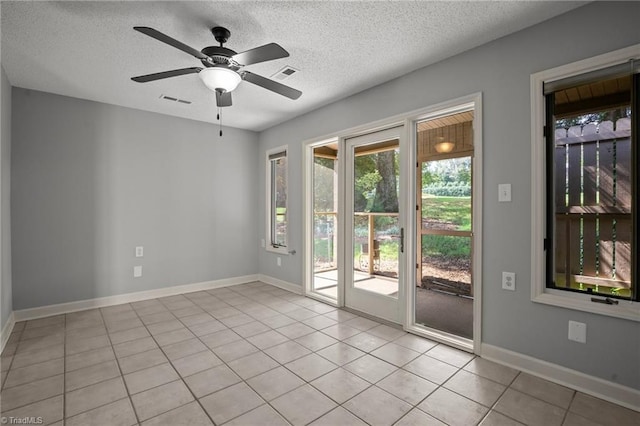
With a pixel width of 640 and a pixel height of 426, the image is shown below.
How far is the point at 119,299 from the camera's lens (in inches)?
162

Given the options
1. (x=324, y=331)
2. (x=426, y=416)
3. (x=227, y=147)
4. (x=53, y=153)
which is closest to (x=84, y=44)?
(x=53, y=153)

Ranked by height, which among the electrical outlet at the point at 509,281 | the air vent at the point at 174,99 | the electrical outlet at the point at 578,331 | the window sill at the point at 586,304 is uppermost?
the air vent at the point at 174,99

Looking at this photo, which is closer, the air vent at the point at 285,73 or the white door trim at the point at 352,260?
the air vent at the point at 285,73

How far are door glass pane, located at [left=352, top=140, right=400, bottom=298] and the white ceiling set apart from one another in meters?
0.84

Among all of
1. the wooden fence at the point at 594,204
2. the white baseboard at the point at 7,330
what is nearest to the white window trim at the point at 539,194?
the wooden fence at the point at 594,204

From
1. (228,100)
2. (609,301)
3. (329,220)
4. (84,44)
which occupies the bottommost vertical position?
(609,301)

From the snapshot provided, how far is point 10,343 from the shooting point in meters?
2.87

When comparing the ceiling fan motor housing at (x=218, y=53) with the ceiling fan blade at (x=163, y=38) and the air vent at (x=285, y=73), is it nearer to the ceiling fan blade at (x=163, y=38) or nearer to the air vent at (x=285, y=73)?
the ceiling fan blade at (x=163, y=38)

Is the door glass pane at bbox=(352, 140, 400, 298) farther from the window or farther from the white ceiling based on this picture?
the window

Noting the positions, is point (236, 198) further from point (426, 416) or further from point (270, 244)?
point (426, 416)

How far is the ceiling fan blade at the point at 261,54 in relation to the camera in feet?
6.55

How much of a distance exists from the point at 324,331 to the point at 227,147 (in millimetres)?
3467

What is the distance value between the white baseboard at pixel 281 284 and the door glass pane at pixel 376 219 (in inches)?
45.2

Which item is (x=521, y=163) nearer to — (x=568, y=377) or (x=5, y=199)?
(x=568, y=377)
